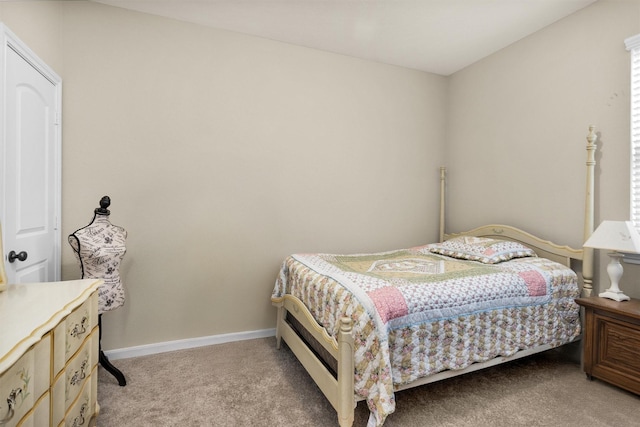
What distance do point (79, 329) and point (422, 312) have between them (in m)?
1.67

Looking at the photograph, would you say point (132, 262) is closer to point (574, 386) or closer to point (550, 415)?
point (550, 415)

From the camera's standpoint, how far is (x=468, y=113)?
3549mm

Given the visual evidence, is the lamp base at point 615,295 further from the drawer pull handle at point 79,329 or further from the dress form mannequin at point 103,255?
the dress form mannequin at point 103,255

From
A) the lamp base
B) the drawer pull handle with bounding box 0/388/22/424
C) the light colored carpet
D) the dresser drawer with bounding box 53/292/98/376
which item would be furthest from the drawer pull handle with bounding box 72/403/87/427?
the lamp base

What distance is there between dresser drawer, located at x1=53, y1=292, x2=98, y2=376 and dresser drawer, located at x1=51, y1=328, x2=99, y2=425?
38 millimetres

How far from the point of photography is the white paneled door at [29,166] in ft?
5.64

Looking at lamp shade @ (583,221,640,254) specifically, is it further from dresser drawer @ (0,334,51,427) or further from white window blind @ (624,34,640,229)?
dresser drawer @ (0,334,51,427)

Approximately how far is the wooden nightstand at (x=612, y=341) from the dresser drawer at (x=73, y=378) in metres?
2.92

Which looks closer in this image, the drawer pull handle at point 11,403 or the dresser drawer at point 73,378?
the drawer pull handle at point 11,403

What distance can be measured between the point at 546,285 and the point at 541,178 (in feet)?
3.53

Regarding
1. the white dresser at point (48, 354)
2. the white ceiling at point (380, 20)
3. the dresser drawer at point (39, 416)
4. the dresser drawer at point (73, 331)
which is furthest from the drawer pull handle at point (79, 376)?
the white ceiling at point (380, 20)

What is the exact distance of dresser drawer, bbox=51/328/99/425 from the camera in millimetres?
1146

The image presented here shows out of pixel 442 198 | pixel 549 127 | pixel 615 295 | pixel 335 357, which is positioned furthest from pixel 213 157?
pixel 615 295

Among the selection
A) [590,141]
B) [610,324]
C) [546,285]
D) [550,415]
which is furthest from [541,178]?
[550,415]
